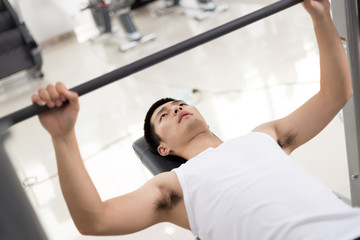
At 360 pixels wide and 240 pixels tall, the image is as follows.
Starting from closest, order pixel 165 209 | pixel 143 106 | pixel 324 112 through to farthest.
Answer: pixel 165 209
pixel 324 112
pixel 143 106

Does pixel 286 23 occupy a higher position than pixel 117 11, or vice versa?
pixel 117 11

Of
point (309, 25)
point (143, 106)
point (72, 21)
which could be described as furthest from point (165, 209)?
point (72, 21)

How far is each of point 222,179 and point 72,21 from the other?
605cm

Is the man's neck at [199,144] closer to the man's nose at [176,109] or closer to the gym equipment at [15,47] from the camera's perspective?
the man's nose at [176,109]

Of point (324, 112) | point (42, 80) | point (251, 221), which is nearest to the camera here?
point (251, 221)

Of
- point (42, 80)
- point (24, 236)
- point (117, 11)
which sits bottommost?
point (42, 80)

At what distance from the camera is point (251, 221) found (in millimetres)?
1195

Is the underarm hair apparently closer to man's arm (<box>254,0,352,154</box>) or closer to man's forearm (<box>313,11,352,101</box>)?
man's arm (<box>254,0,352,154</box>)

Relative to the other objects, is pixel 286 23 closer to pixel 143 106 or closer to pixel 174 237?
pixel 143 106

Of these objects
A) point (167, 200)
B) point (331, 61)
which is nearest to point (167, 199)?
point (167, 200)

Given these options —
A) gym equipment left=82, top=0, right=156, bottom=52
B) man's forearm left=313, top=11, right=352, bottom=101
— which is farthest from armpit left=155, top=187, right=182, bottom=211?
gym equipment left=82, top=0, right=156, bottom=52

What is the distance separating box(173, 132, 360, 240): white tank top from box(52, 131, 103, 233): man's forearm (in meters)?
0.31

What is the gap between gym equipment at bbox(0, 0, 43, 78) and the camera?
16.8ft

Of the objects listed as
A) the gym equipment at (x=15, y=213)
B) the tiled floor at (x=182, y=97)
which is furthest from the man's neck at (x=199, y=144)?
the gym equipment at (x=15, y=213)
